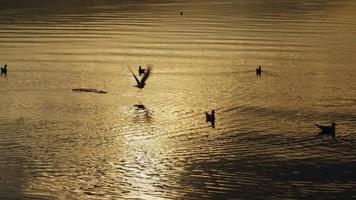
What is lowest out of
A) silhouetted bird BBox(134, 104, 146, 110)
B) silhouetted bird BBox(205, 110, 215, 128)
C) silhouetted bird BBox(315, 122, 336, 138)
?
silhouetted bird BBox(315, 122, 336, 138)

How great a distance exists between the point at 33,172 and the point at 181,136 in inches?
253

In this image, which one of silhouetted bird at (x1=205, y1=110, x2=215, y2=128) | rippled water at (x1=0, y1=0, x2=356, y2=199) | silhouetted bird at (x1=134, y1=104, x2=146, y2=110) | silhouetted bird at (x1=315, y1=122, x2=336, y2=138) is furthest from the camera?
silhouetted bird at (x1=134, y1=104, x2=146, y2=110)

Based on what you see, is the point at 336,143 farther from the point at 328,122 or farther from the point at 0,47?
the point at 0,47

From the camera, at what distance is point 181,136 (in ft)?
93.7

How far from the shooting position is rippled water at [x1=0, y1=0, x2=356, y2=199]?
23188mm

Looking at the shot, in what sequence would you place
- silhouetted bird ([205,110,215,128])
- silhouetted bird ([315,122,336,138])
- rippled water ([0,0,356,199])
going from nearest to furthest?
rippled water ([0,0,356,199]) < silhouetted bird ([315,122,336,138]) < silhouetted bird ([205,110,215,128])

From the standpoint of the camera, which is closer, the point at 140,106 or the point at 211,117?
the point at 211,117

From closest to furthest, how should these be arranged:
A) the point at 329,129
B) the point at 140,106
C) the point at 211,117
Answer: the point at 329,129 → the point at 211,117 → the point at 140,106

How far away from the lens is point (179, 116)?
3170 cm

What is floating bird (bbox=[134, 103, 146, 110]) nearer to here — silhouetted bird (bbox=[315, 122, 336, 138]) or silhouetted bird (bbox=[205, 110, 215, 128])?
silhouetted bird (bbox=[205, 110, 215, 128])

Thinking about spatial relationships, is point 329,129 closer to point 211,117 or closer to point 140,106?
point 211,117

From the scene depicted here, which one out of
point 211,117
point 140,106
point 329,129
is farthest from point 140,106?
point 329,129

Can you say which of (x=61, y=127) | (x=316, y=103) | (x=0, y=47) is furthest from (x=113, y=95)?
(x=0, y=47)

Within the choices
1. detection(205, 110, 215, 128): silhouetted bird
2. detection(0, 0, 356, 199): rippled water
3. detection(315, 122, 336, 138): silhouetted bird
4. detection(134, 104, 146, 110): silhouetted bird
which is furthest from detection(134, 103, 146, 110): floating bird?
detection(315, 122, 336, 138): silhouetted bird
